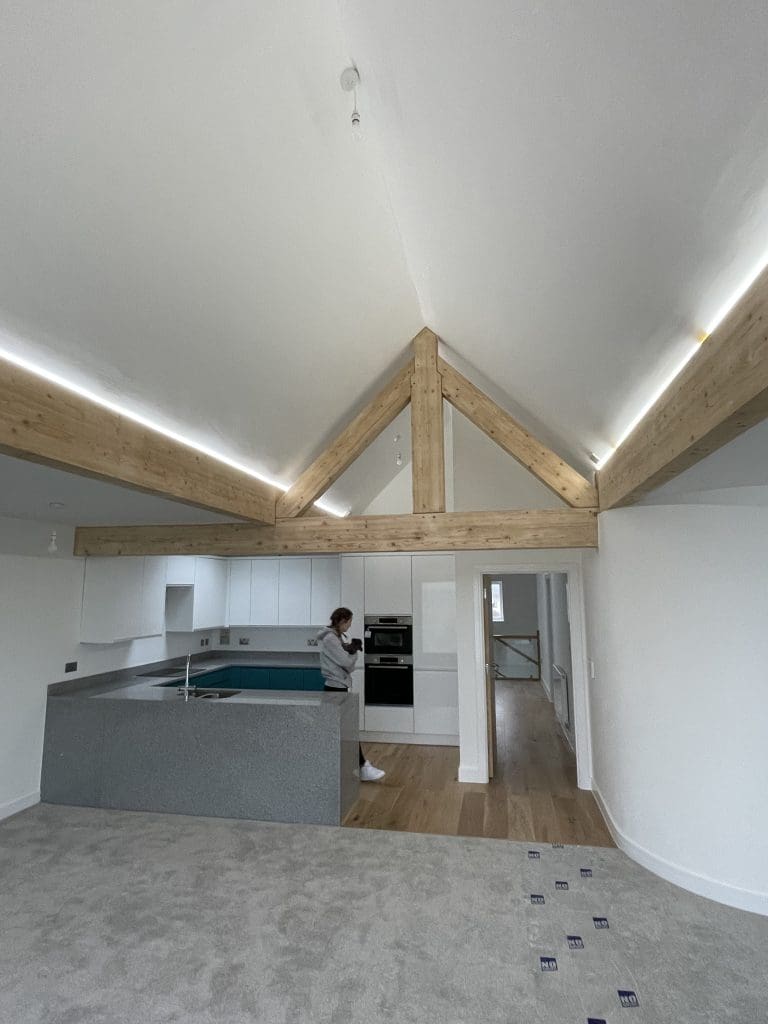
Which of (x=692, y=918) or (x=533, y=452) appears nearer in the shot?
(x=692, y=918)

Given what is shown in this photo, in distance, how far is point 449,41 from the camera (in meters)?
1.54

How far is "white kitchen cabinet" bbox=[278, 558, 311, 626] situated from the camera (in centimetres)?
662

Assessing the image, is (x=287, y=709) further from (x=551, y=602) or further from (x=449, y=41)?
(x=551, y=602)

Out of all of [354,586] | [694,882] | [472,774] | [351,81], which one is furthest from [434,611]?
[351,81]

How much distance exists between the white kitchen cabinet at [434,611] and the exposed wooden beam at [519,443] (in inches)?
80.5

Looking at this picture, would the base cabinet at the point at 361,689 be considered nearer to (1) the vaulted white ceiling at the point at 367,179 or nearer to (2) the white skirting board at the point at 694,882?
(2) the white skirting board at the point at 694,882

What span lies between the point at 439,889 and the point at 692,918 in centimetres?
127

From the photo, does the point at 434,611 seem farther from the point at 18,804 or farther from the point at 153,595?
the point at 18,804

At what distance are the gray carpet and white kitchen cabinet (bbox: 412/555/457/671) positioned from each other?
7.45 ft

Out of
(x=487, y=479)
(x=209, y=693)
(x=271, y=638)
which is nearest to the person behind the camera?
(x=209, y=693)

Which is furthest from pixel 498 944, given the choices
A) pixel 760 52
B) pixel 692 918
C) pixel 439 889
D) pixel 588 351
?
pixel 760 52

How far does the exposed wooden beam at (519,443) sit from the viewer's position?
405 cm

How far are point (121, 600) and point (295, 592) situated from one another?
6.90 ft

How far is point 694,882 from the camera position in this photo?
2.99 m
